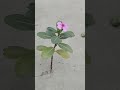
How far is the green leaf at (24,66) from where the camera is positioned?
1749 millimetres

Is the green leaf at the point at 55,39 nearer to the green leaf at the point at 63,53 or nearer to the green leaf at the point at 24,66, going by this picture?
the green leaf at the point at 63,53

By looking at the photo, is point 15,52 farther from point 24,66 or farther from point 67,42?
point 67,42

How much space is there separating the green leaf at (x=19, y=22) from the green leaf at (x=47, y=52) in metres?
0.22

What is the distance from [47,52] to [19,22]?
258mm

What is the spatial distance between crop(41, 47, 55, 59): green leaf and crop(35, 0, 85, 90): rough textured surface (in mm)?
104

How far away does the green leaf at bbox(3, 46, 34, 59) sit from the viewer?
5.98 ft
